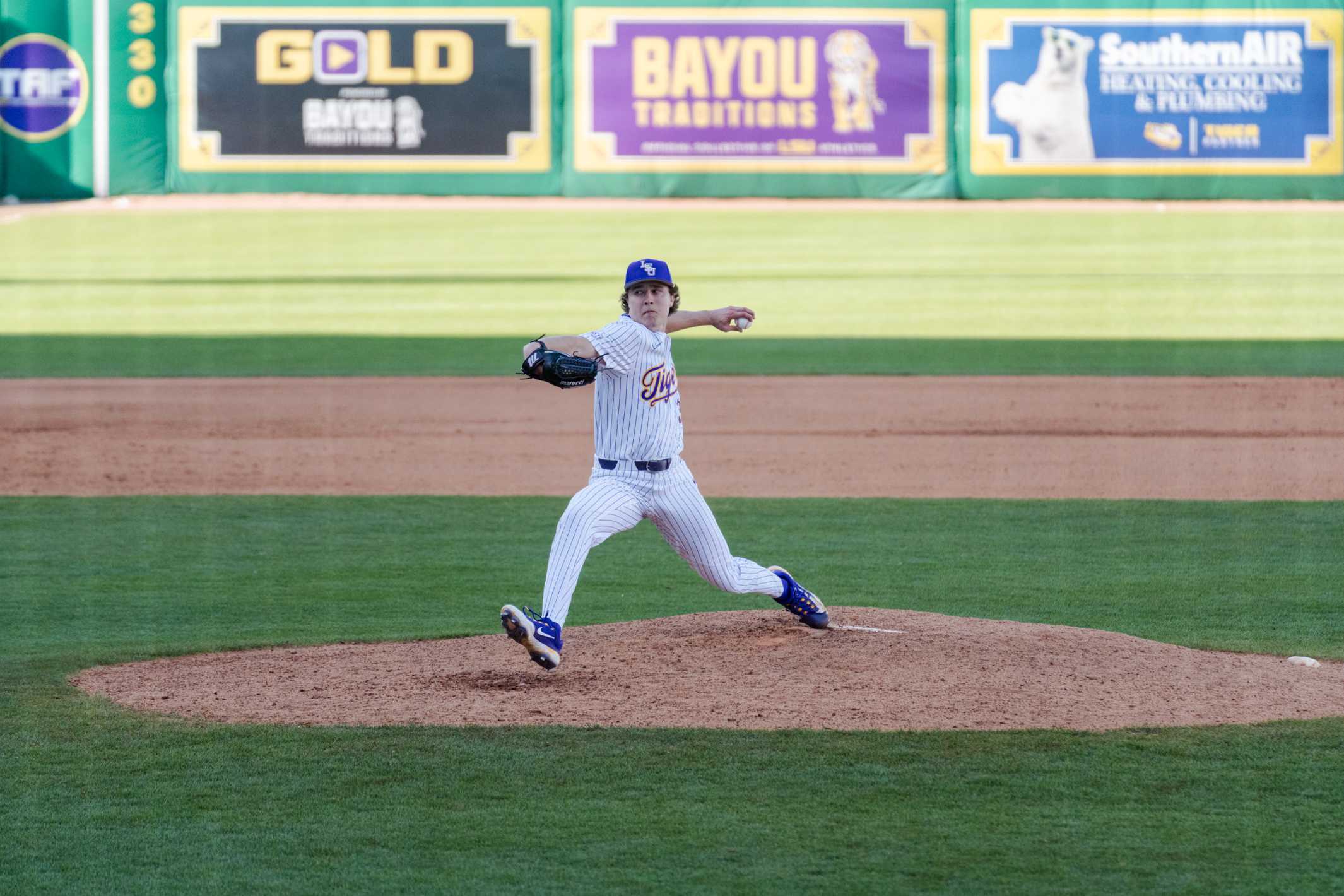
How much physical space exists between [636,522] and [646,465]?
0.19 meters

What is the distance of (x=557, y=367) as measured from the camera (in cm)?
553

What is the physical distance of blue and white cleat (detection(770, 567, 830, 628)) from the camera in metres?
6.31

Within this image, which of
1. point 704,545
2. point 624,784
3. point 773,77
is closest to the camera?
point 624,784

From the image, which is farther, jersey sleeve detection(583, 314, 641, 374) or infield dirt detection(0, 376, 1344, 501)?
infield dirt detection(0, 376, 1344, 501)

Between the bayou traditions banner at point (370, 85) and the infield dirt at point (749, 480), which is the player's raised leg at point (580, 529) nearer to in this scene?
the infield dirt at point (749, 480)

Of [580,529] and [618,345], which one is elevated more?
[618,345]

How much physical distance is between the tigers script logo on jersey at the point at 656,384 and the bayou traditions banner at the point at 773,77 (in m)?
21.4

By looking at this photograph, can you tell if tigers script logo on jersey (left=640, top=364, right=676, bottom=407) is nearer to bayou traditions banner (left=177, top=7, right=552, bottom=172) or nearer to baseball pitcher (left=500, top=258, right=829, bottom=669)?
baseball pitcher (left=500, top=258, right=829, bottom=669)

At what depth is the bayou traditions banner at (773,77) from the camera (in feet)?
87.7

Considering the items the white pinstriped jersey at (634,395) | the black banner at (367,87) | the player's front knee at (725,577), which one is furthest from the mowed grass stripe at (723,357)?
the white pinstriped jersey at (634,395)

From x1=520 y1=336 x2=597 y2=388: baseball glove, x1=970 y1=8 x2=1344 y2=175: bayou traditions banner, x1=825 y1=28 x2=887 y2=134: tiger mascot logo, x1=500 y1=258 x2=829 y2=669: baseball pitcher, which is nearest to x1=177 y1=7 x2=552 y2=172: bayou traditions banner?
x1=825 y1=28 x2=887 y2=134: tiger mascot logo

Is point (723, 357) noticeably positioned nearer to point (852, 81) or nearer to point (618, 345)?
point (852, 81)

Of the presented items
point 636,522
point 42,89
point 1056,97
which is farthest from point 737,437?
point 42,89

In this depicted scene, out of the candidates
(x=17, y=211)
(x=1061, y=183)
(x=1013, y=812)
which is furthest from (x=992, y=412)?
(x=17, y=211)
